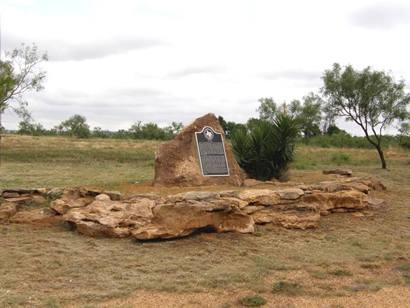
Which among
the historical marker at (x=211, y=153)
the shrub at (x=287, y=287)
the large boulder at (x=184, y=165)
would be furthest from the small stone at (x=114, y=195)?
the shrub at (x=287, y=287)

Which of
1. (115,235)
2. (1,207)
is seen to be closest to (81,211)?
(115,235)

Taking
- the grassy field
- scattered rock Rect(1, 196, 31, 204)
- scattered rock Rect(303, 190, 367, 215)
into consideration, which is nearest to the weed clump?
the grassy field

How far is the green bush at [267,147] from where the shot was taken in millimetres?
10766

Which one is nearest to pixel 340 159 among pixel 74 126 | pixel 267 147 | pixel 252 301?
pixel 267 147

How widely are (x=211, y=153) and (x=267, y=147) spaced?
4.99 feet

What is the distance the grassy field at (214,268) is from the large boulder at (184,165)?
2305 mm

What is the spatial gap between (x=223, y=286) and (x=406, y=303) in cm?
171

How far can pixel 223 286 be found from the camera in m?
4.91

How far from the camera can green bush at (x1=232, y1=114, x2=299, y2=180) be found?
424 inches

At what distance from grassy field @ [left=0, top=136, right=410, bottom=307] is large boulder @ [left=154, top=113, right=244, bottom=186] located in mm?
2305

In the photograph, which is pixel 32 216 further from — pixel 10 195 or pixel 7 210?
pixel 10 195

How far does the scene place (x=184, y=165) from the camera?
954 centimetres

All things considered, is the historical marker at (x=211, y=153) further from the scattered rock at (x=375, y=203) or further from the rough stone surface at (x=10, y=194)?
the rough stone surface at (x=10, y=194)

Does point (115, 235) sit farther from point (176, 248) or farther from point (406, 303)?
point (406, 303)
